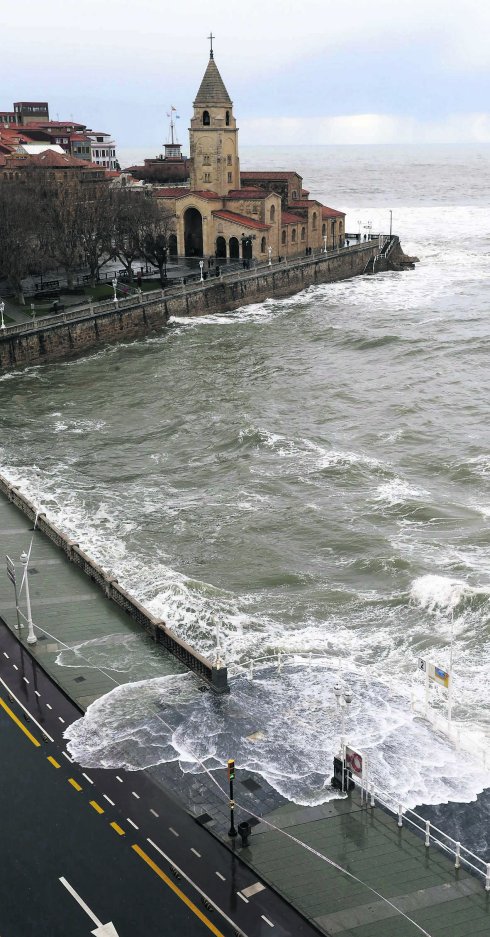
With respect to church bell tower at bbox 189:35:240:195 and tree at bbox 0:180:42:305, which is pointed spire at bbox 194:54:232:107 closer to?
church bell tower at bbox 189:35:240:195

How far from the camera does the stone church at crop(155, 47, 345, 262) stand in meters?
107

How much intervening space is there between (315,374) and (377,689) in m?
45.8

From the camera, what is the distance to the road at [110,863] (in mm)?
20703

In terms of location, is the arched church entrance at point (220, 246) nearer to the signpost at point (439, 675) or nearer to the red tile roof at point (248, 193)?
the red tile roof at point (248, 193)

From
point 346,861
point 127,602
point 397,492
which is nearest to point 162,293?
point 397,492

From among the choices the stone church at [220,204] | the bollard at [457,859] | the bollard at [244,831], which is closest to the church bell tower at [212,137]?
the stone church at [220,204]

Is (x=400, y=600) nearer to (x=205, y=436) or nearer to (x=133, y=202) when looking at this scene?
(x=205, y=436)

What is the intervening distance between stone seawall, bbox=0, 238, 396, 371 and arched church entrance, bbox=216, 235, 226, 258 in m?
7.19

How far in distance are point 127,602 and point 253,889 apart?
14.1m

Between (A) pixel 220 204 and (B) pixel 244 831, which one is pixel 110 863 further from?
(A) pixel 220 204

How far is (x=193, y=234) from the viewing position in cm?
11244

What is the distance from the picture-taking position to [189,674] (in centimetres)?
3033

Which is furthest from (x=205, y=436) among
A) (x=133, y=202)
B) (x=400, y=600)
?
(x=133, y=202)

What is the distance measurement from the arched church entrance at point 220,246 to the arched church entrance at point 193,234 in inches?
157
